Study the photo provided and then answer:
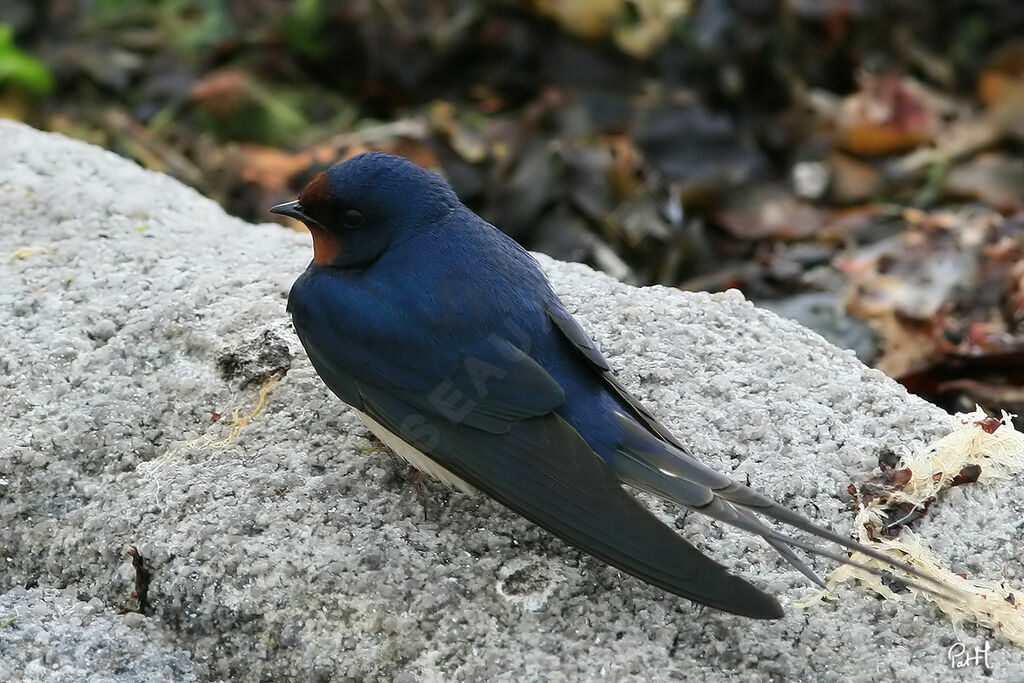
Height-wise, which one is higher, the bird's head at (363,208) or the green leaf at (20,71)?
the bird's head at (363,208)

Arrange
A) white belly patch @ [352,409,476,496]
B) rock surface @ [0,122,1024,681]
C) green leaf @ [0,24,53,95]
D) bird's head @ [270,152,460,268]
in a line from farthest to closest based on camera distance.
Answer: green leaf @ [0,24,53,95] → bird's head @ [270,152,460,268] → white belly patch @ [352,409,476,496] → rock surface @ [0,122,1024,681]

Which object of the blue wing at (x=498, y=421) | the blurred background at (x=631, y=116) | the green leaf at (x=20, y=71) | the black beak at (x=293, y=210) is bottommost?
the green leaf at (x=20, y=71)

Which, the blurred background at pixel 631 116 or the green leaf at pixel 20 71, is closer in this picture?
the blurred background at pixel 631 116

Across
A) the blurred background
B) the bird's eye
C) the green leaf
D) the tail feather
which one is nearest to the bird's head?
the bird's eye

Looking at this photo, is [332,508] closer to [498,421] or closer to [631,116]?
[498,421]

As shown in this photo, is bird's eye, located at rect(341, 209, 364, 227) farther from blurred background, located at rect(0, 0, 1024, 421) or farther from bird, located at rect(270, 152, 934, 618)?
blurred background, located at rect(0, 0, 1024, 421)

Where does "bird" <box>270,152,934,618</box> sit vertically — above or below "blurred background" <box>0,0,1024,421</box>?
above

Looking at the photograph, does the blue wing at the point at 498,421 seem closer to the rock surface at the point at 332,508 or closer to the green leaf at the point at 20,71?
the rock surface at the point at 332,508

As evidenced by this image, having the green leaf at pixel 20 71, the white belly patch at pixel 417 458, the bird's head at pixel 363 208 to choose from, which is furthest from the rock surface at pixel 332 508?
the green leaf at pixel 20 71
